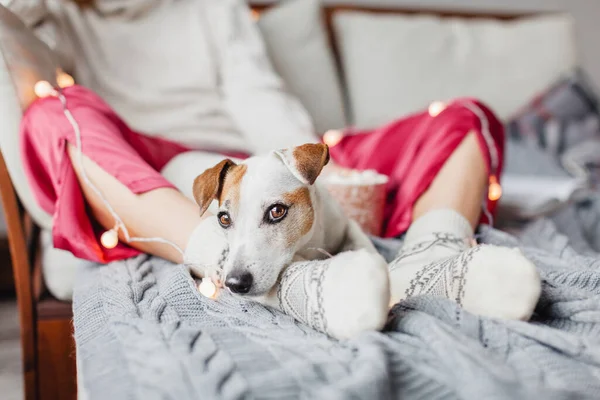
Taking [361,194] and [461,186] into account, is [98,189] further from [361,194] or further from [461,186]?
[461,186]

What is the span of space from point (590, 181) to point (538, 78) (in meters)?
0.64

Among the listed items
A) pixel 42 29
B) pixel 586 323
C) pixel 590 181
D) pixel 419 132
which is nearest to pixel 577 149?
pixel 590 181

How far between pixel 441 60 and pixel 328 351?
1778 millimetres

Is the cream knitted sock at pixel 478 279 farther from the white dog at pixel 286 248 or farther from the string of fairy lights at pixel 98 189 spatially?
the string of fairy lights at pixel 98 189

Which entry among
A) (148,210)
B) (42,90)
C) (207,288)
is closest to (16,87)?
(42,90)

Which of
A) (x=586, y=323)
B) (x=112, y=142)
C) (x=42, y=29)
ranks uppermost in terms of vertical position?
(x=42, y=29)

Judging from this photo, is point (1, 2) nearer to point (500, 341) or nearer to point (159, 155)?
point (159, 155)

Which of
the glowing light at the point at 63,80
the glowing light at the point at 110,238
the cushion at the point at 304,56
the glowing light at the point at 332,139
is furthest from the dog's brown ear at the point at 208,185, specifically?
the cushion at the point at 304,56

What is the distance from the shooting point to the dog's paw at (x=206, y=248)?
3.13 feet

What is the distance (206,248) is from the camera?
98cm

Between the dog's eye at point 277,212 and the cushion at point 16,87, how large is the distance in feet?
1.91

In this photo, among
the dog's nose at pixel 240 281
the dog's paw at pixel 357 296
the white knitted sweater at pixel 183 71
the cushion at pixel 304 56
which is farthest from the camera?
Answer: the cushion at pixel 304 56

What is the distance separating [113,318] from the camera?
81cm

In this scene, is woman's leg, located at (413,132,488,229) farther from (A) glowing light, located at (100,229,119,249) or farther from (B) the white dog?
(A) glowing light, located at (100,229,119,249)
